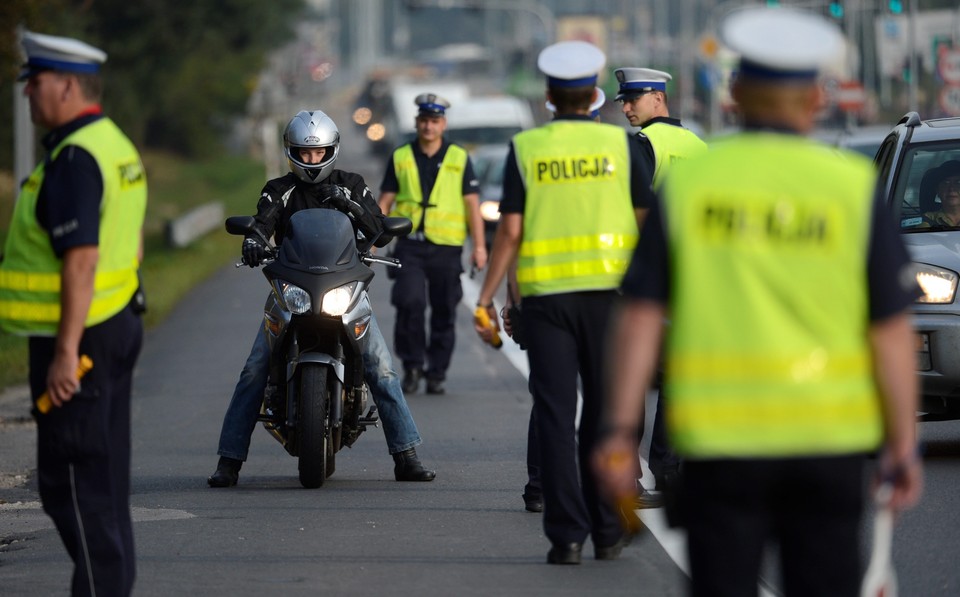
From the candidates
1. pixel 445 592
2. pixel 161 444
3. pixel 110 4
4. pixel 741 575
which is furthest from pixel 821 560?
pixel 110 4

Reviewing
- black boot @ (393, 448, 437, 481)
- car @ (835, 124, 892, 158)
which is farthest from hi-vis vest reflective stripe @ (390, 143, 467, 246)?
car @ (835, 124, 892, 158)

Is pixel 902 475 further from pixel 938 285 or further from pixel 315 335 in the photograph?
pixel 938 285

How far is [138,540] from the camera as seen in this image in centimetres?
801

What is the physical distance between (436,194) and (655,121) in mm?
4568

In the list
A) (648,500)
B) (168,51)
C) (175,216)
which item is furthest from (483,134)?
(648,500)

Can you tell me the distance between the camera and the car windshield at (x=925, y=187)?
33.6 feet

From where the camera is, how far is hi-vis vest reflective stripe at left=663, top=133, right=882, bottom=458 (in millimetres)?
4027

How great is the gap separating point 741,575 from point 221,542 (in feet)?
13.7

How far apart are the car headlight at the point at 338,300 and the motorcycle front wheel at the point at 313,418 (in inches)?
10.5

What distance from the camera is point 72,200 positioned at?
542cm

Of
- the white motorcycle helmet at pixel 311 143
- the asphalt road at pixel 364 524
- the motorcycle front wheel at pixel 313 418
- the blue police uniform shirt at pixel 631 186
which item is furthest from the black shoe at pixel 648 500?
the white motorcycle helmet at pixel 311 143

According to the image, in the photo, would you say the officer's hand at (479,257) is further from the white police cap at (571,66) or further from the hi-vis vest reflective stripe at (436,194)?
the white police cap at (571,66)

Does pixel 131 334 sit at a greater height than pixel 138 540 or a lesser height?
greater

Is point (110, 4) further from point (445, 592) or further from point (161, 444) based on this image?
point (445, 592)
